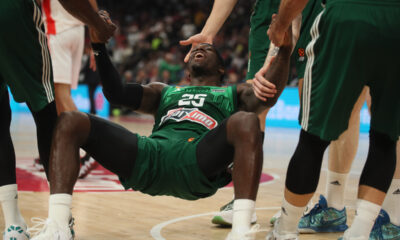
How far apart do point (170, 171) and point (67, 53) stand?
2938 millimetres

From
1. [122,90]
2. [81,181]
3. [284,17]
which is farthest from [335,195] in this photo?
[81,181]

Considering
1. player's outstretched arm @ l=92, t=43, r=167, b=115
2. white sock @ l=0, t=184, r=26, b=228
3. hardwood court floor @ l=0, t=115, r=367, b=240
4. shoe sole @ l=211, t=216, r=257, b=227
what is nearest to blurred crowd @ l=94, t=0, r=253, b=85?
hardwood court floor @ l=0, t=115, r=367, b=240

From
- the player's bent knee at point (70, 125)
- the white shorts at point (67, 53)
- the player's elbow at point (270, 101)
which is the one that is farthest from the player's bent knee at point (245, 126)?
the white shorts at point (67, 53)

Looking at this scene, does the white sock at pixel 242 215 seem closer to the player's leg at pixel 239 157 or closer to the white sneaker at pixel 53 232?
the player's leg at pixel 239 157

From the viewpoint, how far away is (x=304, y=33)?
3.50 m

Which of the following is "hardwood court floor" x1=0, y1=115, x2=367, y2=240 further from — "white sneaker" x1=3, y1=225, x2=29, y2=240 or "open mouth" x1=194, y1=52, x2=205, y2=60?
"open mouth" x1=194, y1=52, x2=205, y2=60

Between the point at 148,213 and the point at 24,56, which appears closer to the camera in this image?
the point at 24,56

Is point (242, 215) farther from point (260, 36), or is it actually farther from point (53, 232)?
point (260, 36)

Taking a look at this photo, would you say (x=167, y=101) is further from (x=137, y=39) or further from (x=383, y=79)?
(x=137, y=39)

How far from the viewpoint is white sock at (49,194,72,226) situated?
2311 millimetres

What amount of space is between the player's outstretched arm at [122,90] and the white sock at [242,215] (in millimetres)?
1032

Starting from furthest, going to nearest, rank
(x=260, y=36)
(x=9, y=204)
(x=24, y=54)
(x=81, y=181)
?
(x=81, y=181), (x=260, y=36), (x=9, y=204), (x=24, y=54)

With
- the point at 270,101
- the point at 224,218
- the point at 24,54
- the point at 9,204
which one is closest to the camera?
the point at 24,54

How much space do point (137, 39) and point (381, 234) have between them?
19.2 metres
